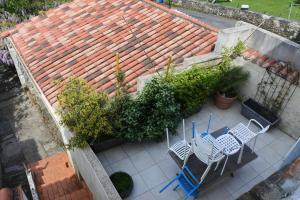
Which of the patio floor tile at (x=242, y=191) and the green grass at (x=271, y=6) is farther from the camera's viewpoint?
the green grass at (x=271, y=6)

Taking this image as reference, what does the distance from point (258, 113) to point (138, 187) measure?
3878 millimetres

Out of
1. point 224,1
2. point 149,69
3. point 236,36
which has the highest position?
point 236,36

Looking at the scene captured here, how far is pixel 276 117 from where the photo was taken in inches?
274

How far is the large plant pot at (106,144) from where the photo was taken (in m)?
6.17

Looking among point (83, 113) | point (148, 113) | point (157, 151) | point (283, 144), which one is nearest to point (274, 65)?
point (283, 144)

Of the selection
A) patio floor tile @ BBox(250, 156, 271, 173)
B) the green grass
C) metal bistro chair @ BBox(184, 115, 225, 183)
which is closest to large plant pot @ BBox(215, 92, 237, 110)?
patio floor tile @ BBox(250, 156, 271, 173)

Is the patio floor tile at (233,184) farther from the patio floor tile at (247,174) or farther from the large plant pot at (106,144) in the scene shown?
the large plant pot at (106,144)

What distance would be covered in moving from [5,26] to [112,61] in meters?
8.97

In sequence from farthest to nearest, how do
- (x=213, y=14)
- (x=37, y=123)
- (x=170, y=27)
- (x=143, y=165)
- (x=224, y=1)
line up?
(x=224, y=1) < (x=213, y=14) < (x=37, y=123) < (x=170, y=27) < (x=143, y=165)

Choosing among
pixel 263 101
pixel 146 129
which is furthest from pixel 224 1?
pixel 146 129

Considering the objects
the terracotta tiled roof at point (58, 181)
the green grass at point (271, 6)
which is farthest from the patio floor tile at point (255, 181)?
the green grass at point (271, 6)

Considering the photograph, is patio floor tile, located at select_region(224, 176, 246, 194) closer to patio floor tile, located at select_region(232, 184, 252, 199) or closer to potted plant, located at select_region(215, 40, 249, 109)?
patio floor tile, located at select_region(232, 184, 252, 199)

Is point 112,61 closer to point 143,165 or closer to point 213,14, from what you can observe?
point 143,165

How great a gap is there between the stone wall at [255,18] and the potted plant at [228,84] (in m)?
10.0
